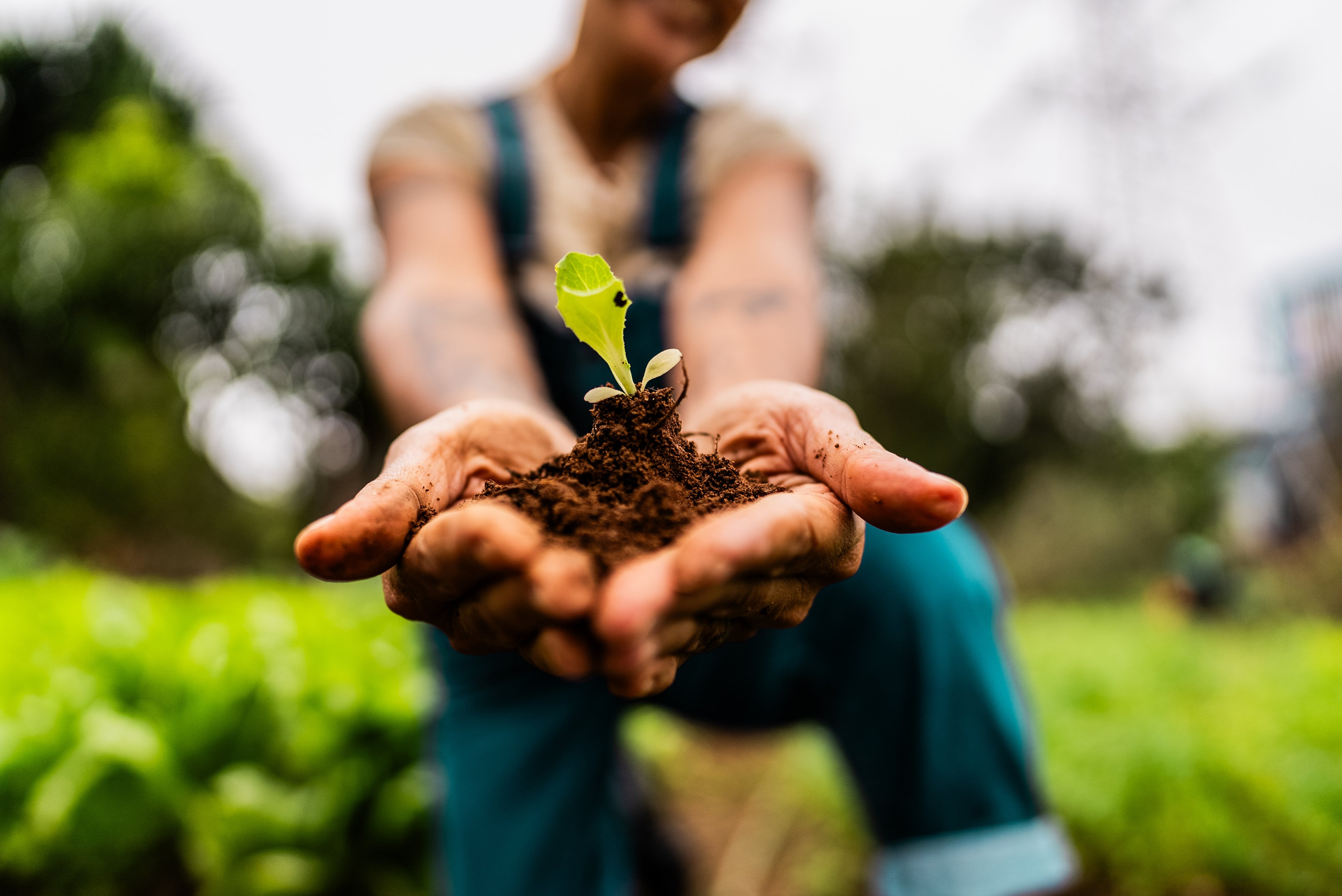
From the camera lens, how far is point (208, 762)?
2.40m

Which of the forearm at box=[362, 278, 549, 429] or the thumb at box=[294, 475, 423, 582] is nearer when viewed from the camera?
the thumb at box=[294, 475, 423, 582]

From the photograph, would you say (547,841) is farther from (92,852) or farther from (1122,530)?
(1122,530)

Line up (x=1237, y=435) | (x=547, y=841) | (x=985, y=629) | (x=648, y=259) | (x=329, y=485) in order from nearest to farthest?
(x=985, y=629) → (x=547, y=841) → (x=648, y=259) → (x=1237, y=435) → (x=329, y=485)

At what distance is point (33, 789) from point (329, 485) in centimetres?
902

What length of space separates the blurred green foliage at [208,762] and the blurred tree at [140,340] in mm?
6250

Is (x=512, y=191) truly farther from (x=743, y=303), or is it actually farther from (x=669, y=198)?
(x=743, y=303)

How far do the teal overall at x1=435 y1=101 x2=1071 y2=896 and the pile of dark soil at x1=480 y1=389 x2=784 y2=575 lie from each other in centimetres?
72

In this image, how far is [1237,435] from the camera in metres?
9.81

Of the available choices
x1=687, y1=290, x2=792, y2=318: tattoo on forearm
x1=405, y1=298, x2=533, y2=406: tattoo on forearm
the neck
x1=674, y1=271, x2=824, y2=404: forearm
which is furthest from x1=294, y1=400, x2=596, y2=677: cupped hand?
the neck

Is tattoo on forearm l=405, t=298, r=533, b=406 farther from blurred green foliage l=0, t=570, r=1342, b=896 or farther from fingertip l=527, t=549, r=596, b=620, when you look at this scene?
blurred green foliage l=0, t=570, r=1342, b=896

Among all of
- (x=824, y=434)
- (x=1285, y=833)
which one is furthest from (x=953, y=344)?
(x=824, y=434)

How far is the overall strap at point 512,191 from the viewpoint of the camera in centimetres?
194

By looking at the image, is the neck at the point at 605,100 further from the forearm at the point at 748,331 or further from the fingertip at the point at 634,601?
the fingertip at the point at 634,601

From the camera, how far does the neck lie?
1979 mm
